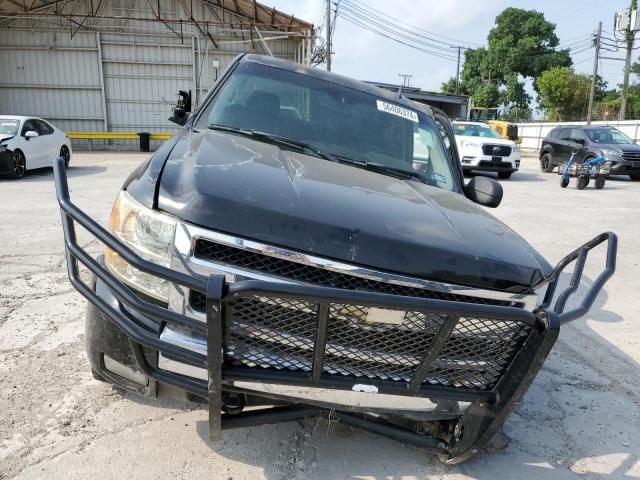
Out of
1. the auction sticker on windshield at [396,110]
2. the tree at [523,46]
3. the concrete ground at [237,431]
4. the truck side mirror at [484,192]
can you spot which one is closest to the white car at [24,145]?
the concrete ground at [237,431]

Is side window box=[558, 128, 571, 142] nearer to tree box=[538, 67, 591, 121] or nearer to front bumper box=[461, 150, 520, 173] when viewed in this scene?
front bumper box=[461, 150, 520, 173]

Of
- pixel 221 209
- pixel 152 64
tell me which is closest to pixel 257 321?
pixel 221 209

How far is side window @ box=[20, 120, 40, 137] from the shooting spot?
11508 mm

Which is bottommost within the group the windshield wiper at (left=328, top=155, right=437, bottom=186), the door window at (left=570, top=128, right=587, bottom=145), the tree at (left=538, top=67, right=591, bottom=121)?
the windshield wiper at (left=328, top=155, right=437, bottom=186)

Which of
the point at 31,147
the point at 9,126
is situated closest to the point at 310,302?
the point at 31,147

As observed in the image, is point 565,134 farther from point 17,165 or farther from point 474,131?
point 17,165

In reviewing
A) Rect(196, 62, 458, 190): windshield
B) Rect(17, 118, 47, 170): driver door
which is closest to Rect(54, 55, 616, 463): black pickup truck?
Rect(196, 62, 458, 190): windshield

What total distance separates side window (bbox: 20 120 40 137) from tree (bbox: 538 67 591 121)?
4614cm

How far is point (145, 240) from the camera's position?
190cm

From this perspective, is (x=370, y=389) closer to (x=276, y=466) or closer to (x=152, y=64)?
(x=276, y=466)

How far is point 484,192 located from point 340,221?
1.80 m

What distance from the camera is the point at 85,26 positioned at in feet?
71.4

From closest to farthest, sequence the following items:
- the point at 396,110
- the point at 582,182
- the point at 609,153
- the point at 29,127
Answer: the point at 396,110 < the point at 29,127 < the point at 582,182 < the point at 609,153

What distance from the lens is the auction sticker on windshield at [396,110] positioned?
3.49m
